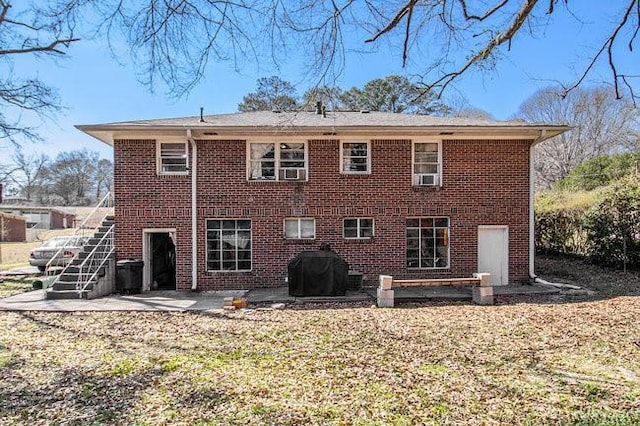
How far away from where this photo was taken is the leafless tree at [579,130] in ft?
111

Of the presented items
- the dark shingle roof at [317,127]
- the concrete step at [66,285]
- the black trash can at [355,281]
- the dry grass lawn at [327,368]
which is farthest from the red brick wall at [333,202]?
the dry grass lawn at [327,368]

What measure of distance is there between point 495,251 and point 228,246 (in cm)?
790

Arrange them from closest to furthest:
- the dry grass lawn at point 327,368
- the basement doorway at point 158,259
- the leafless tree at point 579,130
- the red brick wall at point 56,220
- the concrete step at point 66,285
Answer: the dry grass lawn at point 327,368 < the concrete step at point 66,285 < the basement doorway at point 158,259 < the leafless tree at point 579,130 < the red brick wall at point 56,220


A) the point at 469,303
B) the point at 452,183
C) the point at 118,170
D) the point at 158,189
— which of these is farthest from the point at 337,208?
the point at 118,170

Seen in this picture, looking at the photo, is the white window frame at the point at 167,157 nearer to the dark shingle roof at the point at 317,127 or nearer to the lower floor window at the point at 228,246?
the dark shingle roof at the point at 317,127

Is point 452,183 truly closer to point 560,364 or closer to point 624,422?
point 560,364

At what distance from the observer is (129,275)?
1159 cm

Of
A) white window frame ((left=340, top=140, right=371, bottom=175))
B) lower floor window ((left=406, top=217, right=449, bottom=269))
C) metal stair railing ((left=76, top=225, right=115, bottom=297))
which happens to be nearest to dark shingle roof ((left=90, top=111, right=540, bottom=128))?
white window frame ((left=340, top=140, right=371, bottom=175))

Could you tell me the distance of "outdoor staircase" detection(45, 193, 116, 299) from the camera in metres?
10.8

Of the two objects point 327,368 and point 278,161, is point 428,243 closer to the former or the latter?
point 278,161

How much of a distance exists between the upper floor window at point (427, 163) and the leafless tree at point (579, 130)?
86.4 ft

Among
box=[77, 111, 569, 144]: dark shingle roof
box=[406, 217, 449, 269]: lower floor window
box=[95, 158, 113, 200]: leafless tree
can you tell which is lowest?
box=[406, 217, 449, 269]: lower floor window

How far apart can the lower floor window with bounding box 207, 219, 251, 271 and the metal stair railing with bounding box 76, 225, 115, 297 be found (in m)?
2.77

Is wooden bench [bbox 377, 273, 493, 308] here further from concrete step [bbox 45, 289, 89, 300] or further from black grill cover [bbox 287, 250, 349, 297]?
concrete step [bbox 45, 289, 89, 300]
